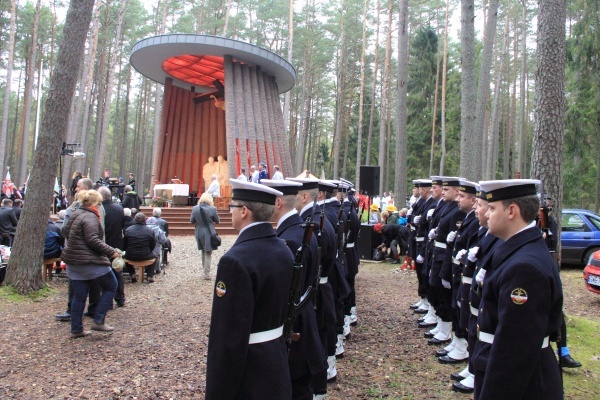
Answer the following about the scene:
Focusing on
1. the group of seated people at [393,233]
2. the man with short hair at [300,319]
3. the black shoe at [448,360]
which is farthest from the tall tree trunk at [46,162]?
the group of seated people at [393,233]

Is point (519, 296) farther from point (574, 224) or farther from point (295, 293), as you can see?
point (574, 224)

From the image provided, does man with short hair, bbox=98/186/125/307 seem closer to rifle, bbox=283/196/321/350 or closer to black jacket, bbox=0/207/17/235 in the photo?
black jacket, bbox=0/207/17/235

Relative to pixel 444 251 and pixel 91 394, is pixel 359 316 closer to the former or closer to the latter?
pixel 444 251

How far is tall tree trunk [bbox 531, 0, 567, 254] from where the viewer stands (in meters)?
6.51

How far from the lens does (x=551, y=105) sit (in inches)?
258

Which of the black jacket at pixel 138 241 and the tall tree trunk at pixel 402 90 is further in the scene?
the tall tree trunk at pixel 402 90

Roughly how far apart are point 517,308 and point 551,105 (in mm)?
5284

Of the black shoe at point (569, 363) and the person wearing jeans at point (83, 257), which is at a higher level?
the person wearing jeans at point (83, 257)

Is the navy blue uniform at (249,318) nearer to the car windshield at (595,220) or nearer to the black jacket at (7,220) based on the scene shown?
the black jacket at (7,220)

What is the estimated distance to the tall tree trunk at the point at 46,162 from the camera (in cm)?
763

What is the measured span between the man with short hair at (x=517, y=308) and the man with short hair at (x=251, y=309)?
Result: 40.9 inches

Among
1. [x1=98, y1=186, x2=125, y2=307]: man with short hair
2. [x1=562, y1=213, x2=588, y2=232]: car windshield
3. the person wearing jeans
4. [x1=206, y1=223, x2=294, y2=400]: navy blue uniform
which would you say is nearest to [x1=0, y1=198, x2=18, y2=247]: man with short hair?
[x1=98, y1=186, x2=125, y2=307]: man with short hair

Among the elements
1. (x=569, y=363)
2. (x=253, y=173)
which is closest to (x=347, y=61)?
(x=253, y=173)

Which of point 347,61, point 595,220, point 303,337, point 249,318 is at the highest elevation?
point 347,61
